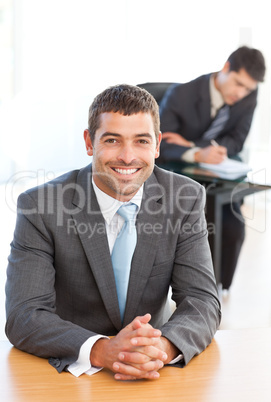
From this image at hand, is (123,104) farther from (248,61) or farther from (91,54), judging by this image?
Result: (91,54)

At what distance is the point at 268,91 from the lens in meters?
5.45

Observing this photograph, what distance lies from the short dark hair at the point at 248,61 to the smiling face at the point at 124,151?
7.66ft

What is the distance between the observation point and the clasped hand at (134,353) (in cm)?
126

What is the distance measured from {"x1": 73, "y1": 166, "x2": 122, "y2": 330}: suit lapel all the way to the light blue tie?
0.11 ft

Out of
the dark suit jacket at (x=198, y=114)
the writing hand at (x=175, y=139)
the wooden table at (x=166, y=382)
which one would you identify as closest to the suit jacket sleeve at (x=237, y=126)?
the dark suit jacket at (x=198, y=114)

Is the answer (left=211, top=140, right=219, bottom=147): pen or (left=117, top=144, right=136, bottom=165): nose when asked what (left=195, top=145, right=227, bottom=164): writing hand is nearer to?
(left=211, top=140, right=219, bottom=147): pen

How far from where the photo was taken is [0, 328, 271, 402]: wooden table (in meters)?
1.17

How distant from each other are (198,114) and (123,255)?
2.40m

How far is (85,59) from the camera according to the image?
17.5 ft

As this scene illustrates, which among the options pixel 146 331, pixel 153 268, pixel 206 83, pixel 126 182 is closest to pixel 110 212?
pixel 126 182

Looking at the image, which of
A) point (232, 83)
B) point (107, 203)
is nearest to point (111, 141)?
point (107, 203)

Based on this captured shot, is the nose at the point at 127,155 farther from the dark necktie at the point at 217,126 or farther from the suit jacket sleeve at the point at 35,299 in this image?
the dark necktie at the point at 217,126

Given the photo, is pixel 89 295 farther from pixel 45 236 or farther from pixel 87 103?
pixel 87 103

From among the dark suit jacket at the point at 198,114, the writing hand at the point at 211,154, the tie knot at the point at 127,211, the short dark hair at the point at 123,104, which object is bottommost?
the writing hand at the point at 211,154
